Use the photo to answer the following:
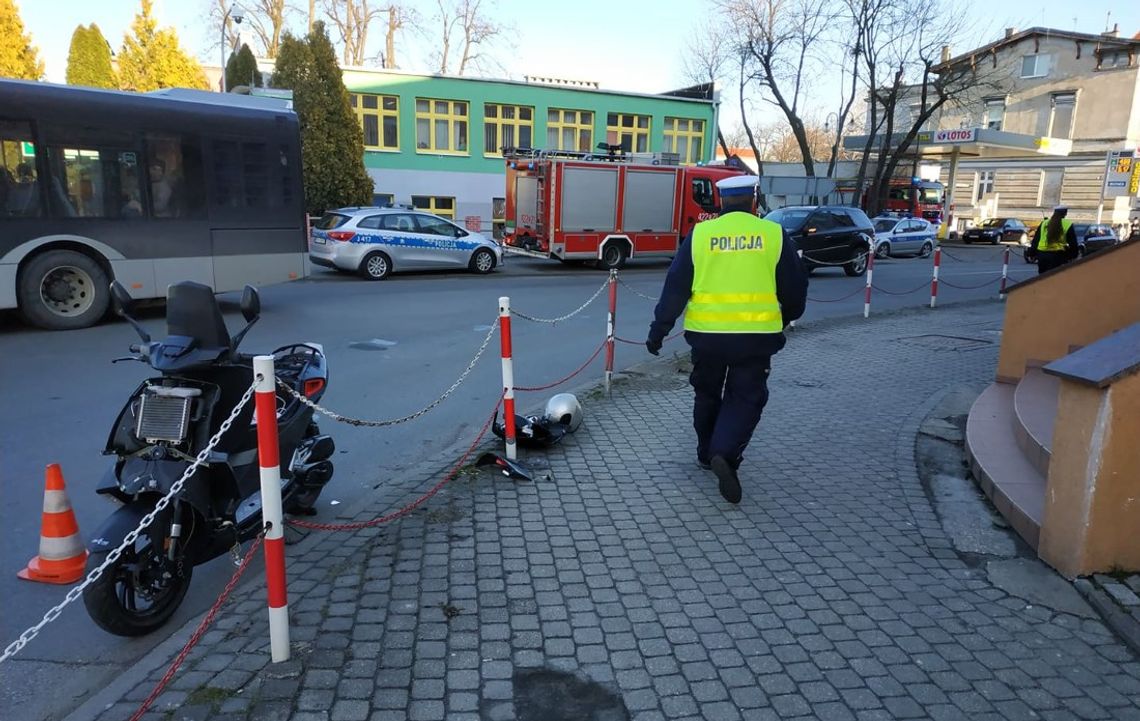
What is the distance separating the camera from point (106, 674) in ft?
10.6

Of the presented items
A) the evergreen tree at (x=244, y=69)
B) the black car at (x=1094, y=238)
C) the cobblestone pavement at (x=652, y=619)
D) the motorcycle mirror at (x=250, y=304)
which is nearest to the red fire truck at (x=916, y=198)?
the black car at (x=1094, y=238)

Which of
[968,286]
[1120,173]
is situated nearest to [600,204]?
[968,286]

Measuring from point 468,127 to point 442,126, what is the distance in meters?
0.99

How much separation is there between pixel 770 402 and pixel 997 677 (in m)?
4.40

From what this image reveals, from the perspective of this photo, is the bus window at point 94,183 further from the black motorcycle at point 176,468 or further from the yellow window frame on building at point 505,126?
the yellow window frame on building at point 505,126

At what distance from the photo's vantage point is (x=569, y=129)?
32.2 metres

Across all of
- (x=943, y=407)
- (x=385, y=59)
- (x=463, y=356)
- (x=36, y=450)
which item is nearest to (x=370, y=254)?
(x=463, y=356)

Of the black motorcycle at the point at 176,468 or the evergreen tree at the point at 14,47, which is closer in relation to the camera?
the black motorcycle at the point at 176,468

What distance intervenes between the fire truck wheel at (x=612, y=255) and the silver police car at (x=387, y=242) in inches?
145

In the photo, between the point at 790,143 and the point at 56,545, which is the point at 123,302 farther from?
the point at 790,143

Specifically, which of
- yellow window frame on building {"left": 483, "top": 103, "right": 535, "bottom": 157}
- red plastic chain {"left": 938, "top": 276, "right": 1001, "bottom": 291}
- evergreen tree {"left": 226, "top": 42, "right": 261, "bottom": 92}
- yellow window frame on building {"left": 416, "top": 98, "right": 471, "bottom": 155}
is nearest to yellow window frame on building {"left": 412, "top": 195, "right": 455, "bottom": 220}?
yellow window frame on building {"left": 416, "top": 98, "right": 471, "bottom": 155}

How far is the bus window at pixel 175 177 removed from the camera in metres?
10.9

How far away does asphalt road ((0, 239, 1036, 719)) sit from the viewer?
3.50 meters

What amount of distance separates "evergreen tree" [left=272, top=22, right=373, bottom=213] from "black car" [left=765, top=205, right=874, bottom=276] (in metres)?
14.2
